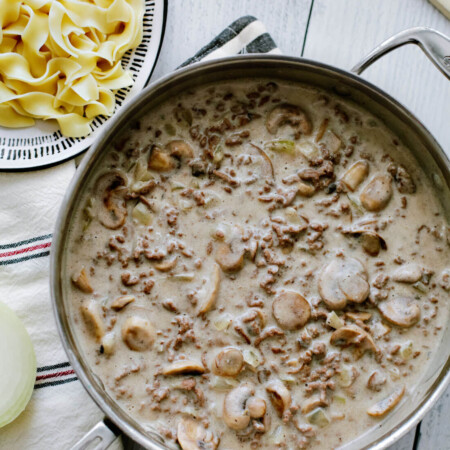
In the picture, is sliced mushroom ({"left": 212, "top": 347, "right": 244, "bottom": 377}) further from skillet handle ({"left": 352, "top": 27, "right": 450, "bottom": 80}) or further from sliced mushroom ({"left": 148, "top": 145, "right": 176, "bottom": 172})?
skillet handle ({"left": 352, "top": 27, "right": 450, "bottom": 80})

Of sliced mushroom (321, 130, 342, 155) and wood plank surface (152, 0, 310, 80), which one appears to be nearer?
sliced mushroom (321, 130, 342, 155)

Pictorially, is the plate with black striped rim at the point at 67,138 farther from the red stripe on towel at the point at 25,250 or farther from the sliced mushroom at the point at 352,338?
the sliced mushroom at the point at 352,338

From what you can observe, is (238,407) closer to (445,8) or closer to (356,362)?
(356,362)

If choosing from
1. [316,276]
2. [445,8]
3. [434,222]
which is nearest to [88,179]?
[316,276]

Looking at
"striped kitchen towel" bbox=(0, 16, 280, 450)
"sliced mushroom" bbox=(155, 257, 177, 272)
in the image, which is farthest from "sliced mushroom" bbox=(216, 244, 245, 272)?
"striped kitchen towel" bbox=(0, 16, 280, 450)

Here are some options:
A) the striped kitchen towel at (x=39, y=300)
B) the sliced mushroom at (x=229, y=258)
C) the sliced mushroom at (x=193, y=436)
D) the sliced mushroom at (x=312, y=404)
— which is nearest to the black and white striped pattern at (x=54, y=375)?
the striped kitchen towel at (x=39, y=300)

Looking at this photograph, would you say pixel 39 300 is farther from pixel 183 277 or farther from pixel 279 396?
pixel 279 396
